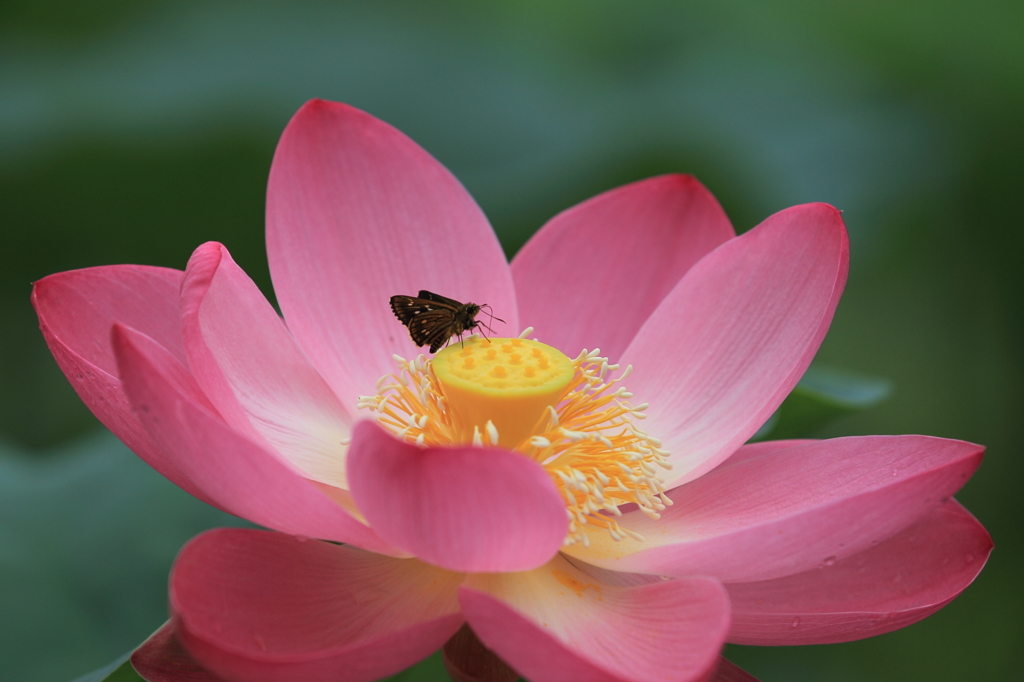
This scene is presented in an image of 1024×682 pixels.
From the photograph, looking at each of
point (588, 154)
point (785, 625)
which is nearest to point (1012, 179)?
point (588, 154)

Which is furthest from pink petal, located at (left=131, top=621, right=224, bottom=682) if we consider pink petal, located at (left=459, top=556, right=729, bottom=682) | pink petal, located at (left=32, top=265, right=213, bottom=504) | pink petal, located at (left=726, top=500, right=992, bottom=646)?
pink petal, located at (left=726, top=500, right=992, bottom=646)

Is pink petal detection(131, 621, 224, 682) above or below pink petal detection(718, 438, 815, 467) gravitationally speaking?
below

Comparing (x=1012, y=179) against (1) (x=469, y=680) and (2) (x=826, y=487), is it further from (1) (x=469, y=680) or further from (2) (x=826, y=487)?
(1) (x=469, y=680)

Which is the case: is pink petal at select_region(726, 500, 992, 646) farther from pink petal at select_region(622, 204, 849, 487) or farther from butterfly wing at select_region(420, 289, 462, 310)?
butterfly wing at select_region(420, 289, 462, 310)

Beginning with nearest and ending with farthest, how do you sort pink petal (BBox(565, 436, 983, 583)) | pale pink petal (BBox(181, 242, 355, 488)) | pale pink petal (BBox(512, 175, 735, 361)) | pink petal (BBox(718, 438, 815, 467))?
pink petal (BBox(565, 436, 983, 583)) < pale pink petal (BBox(181, 242, 355, 488)) < pink petal (BBox(718, 438, 815, 467)) < pale pink petal (BBox(512, 175, 735, 361))

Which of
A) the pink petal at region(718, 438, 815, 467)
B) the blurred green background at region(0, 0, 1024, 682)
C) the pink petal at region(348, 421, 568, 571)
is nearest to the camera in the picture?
the pink petal at region(348, 421, 568, 571)


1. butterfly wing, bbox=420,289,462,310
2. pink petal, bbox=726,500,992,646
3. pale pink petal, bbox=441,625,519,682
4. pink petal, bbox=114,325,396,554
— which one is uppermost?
butterfly wing, bbox=420,289,462,310

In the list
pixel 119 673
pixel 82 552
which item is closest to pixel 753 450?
pixel 119 673

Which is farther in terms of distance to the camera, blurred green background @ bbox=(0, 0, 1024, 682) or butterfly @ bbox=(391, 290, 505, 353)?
blurred green background @ bbox=(0, 0, 1024, 682)
